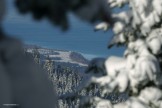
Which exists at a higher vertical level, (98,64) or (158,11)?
(158,11)

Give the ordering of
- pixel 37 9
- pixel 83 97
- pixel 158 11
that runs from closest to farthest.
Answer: pixel 37 9 → pixel 158 11 → pixel 83 97

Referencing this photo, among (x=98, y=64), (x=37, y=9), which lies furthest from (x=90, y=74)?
(x=37, y=9)

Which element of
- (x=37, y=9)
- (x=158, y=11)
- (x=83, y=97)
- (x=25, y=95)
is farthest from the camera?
(x=83, y=97)

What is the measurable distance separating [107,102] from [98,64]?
3.20ft

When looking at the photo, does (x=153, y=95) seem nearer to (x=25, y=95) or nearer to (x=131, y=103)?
(x=131, y=103)

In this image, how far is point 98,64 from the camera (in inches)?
492

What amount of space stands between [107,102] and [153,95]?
1.10m

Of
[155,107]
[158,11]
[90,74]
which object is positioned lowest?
[155,107]

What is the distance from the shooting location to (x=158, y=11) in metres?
11.8

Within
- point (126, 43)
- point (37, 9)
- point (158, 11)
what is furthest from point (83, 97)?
point (37, 9)

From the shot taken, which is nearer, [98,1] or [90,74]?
[98,1]

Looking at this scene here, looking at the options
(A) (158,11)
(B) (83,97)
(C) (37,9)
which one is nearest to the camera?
(C) (37,9)

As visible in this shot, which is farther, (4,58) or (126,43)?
(126,43)

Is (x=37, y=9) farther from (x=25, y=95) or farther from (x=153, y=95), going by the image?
(x=153, y=95)
